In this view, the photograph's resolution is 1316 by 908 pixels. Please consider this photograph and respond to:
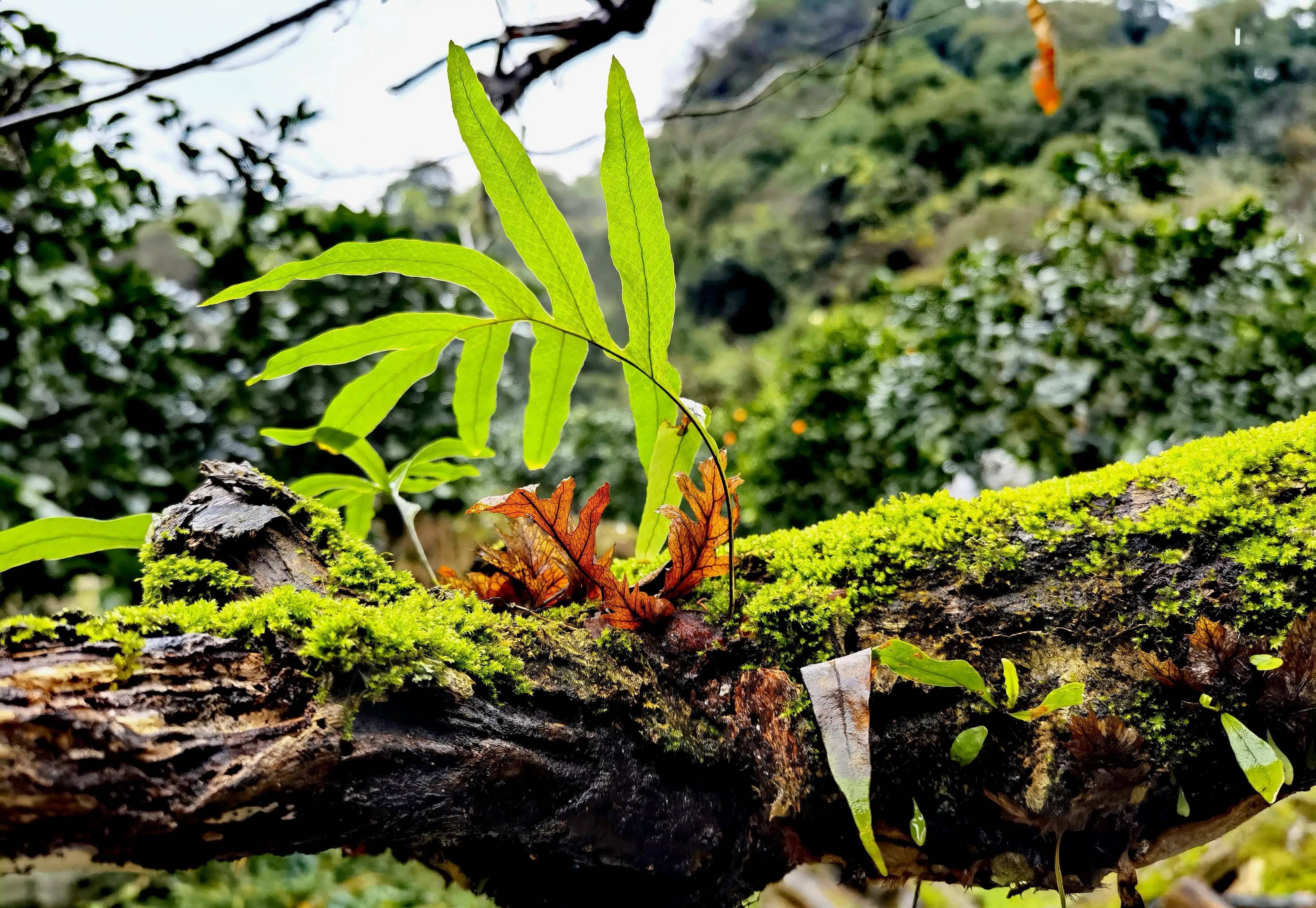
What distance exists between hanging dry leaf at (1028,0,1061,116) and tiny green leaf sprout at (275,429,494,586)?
3.98 feet

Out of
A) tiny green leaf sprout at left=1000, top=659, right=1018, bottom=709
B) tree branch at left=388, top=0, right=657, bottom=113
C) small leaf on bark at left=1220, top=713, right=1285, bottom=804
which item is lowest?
small leaf on bark at left=1220, top=713, right=1285, bottom=804

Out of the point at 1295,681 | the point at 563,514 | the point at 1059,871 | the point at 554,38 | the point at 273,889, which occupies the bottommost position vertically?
the point at 273,889

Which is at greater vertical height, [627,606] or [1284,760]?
[627,606]

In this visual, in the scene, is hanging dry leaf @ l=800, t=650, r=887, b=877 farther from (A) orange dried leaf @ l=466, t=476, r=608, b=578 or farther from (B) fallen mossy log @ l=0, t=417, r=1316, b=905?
(A) orange dried leaf @ l=466, t=476, r=608, b=578

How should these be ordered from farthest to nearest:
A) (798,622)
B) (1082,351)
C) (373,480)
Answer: (1082,351) → (373,480) → (798,622)

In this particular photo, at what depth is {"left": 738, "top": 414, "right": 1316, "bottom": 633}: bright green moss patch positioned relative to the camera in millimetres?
790

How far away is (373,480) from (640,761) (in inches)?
31.0

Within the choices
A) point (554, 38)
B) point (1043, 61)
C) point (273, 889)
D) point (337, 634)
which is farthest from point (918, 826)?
point (273, 889)

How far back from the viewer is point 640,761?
752 mm

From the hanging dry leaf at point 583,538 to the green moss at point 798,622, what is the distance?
11 centimetres

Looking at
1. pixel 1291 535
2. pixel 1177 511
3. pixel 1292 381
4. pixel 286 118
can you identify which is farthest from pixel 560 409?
pixel 1292 381

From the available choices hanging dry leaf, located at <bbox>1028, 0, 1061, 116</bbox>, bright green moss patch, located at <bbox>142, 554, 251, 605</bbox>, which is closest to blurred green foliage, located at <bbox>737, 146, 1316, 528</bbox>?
hanging dry leaf, located at <bbox>1028, 0, 1061, 116</bbox>

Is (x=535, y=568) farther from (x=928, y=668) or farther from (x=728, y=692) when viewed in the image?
(x=928, y=668)

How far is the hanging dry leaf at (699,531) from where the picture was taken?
86 cm
